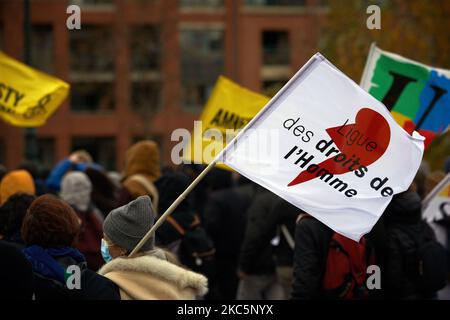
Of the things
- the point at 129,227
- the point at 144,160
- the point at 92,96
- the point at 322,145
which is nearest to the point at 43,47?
the point at 92,96

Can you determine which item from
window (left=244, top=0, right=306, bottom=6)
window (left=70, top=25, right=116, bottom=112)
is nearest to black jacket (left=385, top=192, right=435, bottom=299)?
window (left=70, top=25, right=116, bottom=112)

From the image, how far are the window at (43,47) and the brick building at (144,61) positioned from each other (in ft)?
0.17

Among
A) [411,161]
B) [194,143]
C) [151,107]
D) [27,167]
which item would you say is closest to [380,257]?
[411,161]

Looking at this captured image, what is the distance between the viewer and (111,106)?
48156mm

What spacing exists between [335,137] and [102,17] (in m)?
42.5

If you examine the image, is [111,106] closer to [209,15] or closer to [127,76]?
[127,76]

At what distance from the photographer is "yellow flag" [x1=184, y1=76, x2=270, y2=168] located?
29.1ft

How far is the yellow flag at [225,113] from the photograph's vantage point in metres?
8.87

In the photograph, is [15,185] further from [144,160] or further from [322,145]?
[322,145]

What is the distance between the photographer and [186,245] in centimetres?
789

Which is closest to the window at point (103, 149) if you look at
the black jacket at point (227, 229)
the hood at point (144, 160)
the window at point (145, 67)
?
the window at point (145, 67)

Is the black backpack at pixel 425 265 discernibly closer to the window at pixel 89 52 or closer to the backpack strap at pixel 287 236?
the backpack strap at pixel 287 236

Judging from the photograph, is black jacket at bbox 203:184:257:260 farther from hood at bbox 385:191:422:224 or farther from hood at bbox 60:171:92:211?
hood at bbox 385:191:422:224

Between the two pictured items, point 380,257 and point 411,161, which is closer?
point 411,161
